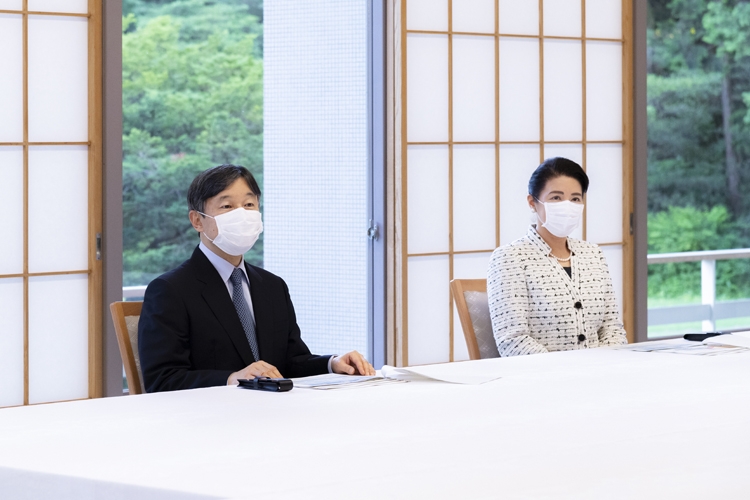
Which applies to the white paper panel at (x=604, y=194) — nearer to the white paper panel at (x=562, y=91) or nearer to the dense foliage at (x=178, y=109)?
the white paper panel at (x=562, y=91)

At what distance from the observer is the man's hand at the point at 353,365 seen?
6.63 feet

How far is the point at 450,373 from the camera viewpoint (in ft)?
6.52

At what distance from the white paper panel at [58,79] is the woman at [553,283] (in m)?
1.52

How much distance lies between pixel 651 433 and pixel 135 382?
1.12 metres

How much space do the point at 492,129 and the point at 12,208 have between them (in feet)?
6.29

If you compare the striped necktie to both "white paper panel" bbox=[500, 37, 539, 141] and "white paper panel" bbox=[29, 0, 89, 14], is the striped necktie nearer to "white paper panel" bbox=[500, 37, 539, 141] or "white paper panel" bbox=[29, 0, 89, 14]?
"white paper panel" bbox=[29, 0, 89, 14]

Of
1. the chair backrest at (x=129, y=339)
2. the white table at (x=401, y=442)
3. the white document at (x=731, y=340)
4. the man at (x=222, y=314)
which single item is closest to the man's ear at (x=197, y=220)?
the man at (x=222, y=314)

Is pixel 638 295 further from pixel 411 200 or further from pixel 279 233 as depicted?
pixel 279 233

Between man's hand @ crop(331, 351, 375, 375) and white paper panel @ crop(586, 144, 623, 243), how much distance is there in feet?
8.05

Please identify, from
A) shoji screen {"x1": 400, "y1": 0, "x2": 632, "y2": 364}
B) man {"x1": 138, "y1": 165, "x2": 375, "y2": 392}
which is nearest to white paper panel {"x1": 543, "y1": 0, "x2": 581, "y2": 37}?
shoji screen {"x1": 400, "y1": 0, "x2": 632, "y2": 364}

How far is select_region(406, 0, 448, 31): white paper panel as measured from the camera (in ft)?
12.6

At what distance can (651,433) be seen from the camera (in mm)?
1453

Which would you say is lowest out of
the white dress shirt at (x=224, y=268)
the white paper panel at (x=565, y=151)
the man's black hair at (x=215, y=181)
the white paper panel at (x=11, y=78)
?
the white dress shirt at (x=224, y=268)

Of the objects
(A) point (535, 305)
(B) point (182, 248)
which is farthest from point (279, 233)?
(B) point (182, 248)
